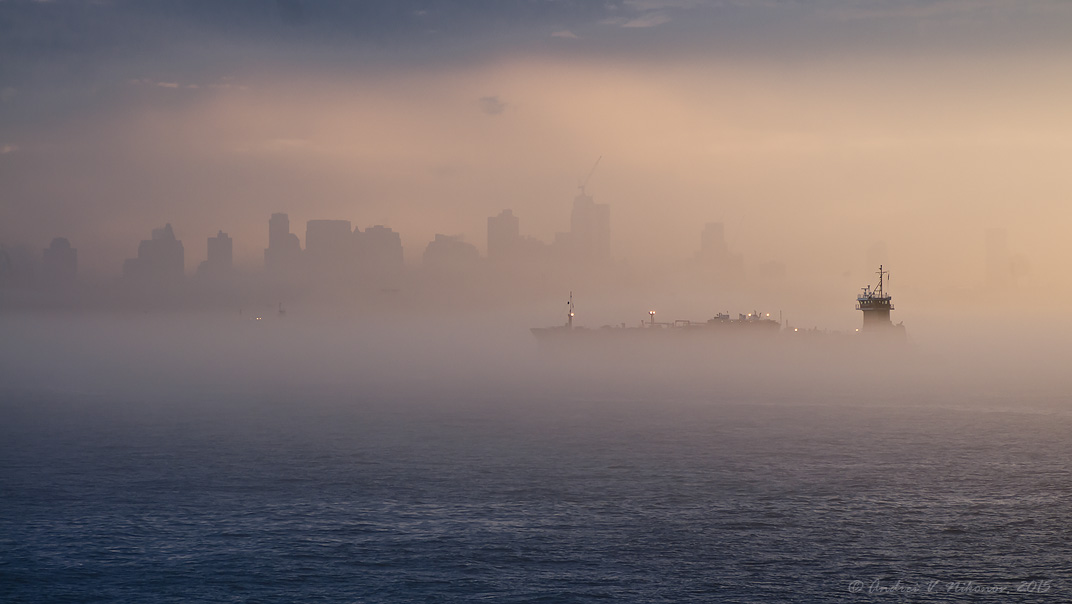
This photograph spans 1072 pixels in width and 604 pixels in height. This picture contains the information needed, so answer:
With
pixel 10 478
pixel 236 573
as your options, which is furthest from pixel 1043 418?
pixel 10 478

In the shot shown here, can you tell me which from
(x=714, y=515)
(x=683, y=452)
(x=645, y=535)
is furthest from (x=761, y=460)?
(x=645, y=535)

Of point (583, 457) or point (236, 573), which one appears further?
point (583, 457)

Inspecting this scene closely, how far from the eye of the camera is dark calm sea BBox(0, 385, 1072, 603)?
5094 cm

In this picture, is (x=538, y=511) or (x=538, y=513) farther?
(x=538, y=511)

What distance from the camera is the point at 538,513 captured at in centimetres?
6688

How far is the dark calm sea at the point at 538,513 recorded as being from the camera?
167ft

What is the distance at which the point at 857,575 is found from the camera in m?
52.4

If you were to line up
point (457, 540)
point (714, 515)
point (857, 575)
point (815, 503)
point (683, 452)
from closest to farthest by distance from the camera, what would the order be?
point (857, 575) < point (457, 540) < point (714, 515) < point (815, 503) < point (683, 452)

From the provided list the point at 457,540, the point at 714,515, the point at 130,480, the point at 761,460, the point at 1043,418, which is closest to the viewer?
the point at 457,540

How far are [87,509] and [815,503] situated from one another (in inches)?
2174

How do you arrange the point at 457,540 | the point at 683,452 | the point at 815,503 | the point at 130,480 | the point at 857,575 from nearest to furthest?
the point at 857,575 < the point at 457,540 < the point at 815,503 < the point at 130,480 < the point at 683,452

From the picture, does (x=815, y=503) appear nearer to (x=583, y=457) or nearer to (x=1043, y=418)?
(x=583, y=457)

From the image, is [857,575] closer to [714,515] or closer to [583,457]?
[714,515]

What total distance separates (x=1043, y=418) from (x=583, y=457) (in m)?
79.2
